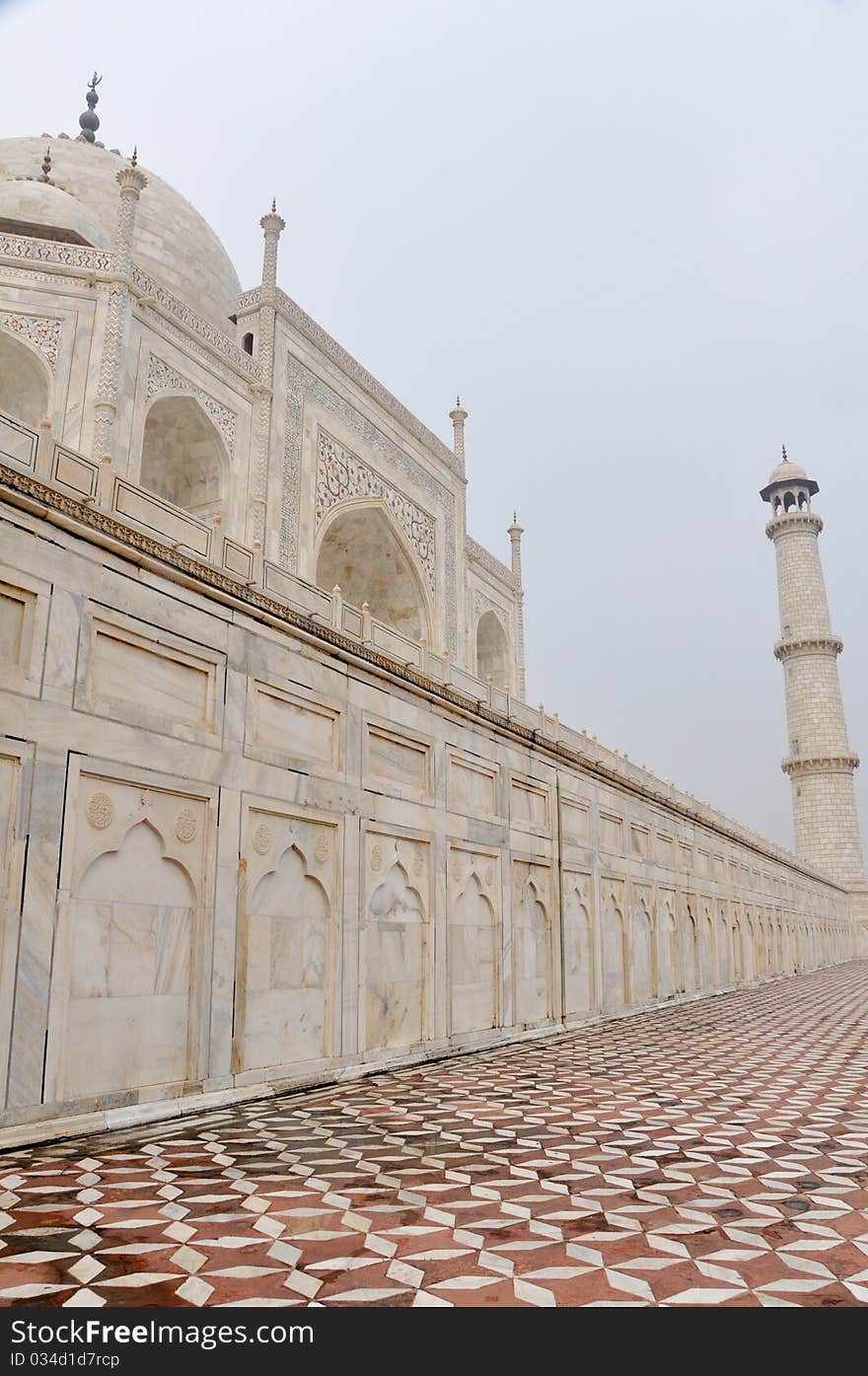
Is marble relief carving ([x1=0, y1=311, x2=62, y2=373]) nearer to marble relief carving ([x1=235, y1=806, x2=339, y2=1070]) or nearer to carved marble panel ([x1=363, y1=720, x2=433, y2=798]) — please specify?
carved marble panel ([x1=363, y1=720, x2=433, y2=798])

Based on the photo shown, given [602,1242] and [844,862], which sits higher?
[844,862]

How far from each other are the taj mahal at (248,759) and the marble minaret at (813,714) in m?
15.6

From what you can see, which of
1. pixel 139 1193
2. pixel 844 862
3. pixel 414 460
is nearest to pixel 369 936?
pixel 139 1193

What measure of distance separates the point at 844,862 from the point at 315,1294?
31.1m

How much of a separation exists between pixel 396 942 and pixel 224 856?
6.50 feet

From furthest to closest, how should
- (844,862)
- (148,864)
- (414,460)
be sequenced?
(844,862) → (414,460) → (148,864)

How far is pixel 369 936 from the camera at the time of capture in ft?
20.9

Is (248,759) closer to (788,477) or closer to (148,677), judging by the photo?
(148,677)

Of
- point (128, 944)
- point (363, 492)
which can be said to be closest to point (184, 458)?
point (363, 492)

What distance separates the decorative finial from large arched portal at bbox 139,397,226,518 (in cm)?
1210

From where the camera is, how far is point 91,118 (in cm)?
2019

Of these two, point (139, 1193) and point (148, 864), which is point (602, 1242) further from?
point (148, 864)

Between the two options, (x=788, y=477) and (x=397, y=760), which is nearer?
(x=397, y=760)

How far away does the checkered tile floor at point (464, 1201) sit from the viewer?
225 cm
